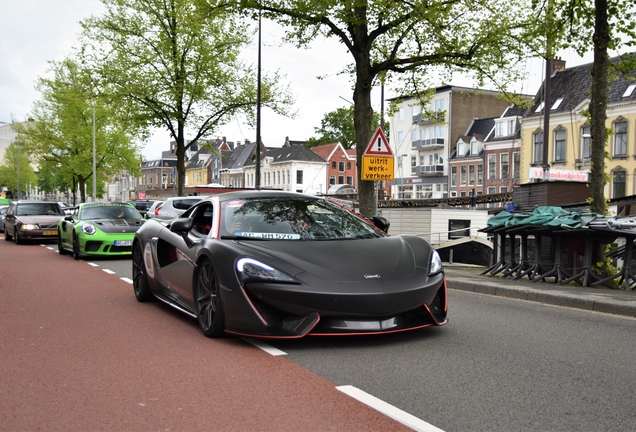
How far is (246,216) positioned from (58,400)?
2787 millimetres

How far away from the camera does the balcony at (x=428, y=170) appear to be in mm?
77188

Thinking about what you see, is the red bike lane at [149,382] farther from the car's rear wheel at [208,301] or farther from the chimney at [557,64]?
the chimney at [557,64]

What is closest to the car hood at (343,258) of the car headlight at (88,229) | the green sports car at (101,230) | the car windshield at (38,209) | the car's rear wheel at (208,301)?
the car's rear wheel at (208,301)

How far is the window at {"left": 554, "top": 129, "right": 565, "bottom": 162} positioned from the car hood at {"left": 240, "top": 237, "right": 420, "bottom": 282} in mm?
50940

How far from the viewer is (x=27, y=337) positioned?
262 inches

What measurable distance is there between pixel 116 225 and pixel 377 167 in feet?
21.6

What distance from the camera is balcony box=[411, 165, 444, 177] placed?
3039 inches

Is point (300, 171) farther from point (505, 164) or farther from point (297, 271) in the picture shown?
point (297, 271)

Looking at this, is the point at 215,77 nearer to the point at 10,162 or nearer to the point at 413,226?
the point at 413,226

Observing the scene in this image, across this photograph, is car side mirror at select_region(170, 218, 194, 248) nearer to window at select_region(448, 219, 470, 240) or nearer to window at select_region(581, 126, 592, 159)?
window at select_region(448, 219, 470, 240)

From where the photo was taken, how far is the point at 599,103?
11.4m

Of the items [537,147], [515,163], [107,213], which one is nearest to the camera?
[107,213]

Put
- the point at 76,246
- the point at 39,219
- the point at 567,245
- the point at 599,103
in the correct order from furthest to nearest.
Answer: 1. the point at 39,219
2. the point at 76,246
3. the point at 599,103
4. the point at 567,245

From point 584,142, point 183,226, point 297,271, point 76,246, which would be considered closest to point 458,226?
point 76,246
